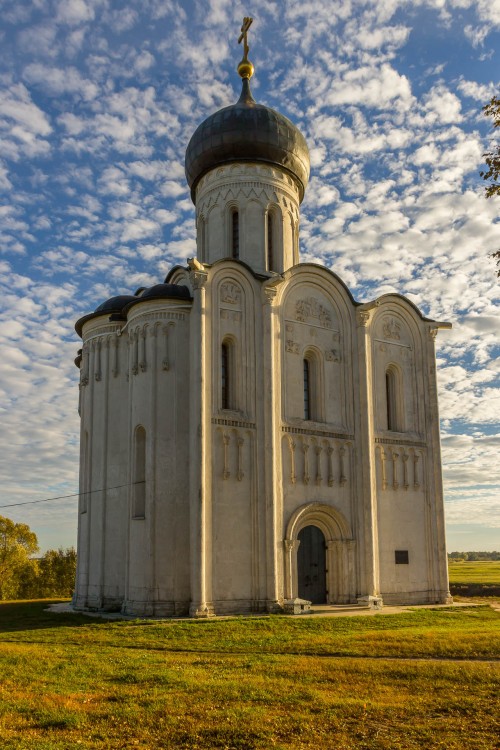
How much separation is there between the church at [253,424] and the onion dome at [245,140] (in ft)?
0.15

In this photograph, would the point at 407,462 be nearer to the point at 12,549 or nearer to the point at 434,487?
the point at 434,487

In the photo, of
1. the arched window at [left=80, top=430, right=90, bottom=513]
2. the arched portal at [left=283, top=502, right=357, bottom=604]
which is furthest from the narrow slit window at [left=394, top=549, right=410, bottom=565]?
the arched window at [left=80, top=430, right=90, bottom=513]

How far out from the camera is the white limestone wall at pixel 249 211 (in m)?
22.4

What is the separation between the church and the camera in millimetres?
18078

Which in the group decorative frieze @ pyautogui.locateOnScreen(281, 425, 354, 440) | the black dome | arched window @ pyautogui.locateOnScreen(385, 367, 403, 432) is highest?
the black dome

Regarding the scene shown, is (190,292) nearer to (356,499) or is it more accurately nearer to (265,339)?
(265,339)

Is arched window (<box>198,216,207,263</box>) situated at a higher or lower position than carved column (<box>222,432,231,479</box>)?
higher

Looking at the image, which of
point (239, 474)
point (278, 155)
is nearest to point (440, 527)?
point (239, 474)

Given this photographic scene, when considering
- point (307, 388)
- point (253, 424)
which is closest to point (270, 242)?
point (307, 388)

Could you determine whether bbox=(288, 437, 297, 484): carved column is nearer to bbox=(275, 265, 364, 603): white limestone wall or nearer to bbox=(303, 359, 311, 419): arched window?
bbox=(275, 265, 364, 603): white limestone wall

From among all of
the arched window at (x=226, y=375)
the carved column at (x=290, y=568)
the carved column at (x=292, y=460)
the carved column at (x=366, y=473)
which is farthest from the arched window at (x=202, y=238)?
the carved column at (x=290, y=568)

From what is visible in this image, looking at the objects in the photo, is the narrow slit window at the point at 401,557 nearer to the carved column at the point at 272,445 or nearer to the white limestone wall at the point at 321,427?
the white limestone wall at the point at 321,427

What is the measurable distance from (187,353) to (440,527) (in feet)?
31.7

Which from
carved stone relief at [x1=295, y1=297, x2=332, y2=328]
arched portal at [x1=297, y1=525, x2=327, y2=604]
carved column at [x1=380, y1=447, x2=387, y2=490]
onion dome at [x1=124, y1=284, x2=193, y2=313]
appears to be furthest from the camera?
carved column at [x1=380, y1=447, x2=387, y2=490]
